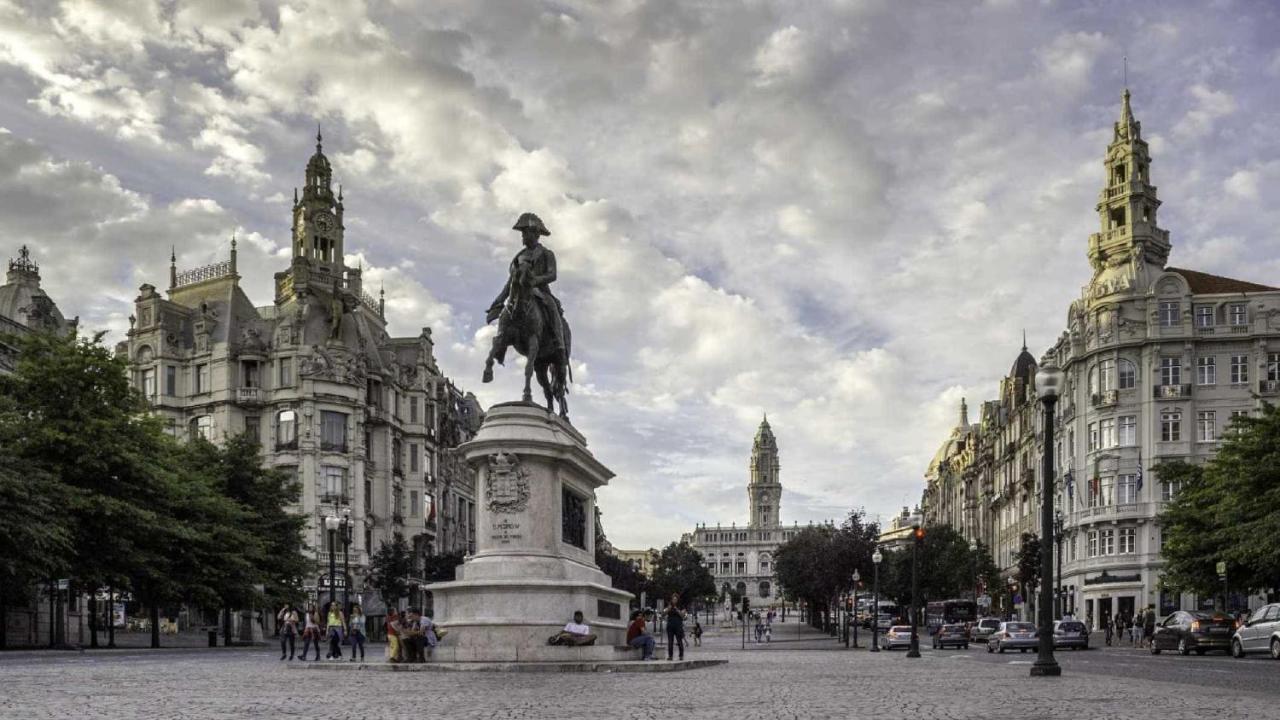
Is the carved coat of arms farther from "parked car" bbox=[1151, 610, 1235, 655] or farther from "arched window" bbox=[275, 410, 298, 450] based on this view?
"arched window" bbox=[275, 410, 298, 450]

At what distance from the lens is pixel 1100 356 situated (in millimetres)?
88688

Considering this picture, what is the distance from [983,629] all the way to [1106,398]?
1736 centimetres

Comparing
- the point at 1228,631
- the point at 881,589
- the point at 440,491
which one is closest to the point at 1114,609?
the point at 881,589

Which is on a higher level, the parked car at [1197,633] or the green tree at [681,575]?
the parked car at [1197,633]

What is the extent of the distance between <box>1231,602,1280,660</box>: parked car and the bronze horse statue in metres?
21.9

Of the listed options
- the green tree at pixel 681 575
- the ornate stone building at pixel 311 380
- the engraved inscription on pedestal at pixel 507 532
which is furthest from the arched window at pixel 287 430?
the green tree at pixel 681 575

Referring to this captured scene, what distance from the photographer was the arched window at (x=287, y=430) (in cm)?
9331

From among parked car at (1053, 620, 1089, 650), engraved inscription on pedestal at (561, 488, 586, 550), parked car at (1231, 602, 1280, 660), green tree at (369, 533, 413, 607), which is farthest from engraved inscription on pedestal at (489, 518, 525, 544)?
green tree at (369, 533, 413, 607)

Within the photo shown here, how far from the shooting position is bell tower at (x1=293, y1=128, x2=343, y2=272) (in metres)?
101

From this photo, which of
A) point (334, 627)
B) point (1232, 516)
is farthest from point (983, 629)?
point (334, 627)

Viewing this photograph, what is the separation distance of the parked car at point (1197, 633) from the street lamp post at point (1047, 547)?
25532mm

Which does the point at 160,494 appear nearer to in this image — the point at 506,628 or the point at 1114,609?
the point at 506,628

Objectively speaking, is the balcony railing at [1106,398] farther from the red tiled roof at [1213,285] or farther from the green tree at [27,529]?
the green tree at [27,529]

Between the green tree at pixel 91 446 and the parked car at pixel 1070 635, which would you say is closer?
the green tree at pixel 91 446
